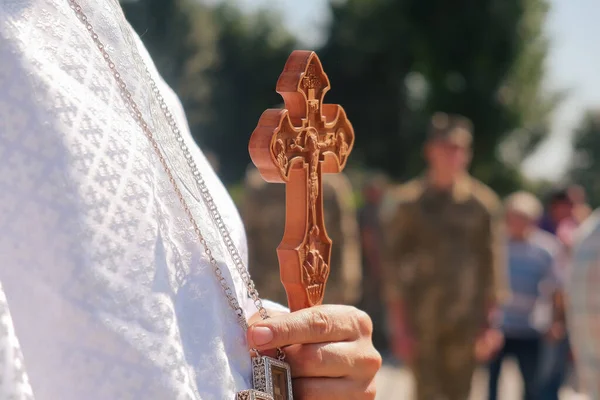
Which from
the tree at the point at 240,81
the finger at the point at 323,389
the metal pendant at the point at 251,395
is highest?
the metal pendant at the point at 251,395

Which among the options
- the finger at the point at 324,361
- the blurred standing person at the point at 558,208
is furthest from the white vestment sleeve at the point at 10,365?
the blurred standing person at the point at 558,208

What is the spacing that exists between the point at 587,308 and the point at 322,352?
2.36m

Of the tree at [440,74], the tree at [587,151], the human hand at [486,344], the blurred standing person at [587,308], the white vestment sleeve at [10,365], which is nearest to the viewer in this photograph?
the white vestment sleeve at [10,365]

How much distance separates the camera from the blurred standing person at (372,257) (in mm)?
13008

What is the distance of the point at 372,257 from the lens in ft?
42.9

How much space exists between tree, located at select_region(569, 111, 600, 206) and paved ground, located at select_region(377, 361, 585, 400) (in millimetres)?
37363

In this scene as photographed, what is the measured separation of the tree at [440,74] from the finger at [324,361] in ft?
91.9

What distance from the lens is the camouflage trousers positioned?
686cm

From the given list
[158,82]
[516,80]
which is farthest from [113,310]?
[516,80]

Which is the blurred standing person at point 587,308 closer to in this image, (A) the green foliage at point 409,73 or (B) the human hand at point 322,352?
(B) the human hand at point 322,352

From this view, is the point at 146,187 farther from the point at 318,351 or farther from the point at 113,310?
the point at 318,351

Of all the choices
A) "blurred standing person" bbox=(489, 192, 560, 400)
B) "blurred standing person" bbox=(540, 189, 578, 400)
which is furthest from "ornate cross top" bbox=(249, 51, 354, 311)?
"blurred standing person" bbox=(489, 192, 560, 400)

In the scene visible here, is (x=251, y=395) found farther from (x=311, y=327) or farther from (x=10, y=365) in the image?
(x=10, y=365)

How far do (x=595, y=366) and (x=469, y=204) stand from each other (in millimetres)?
3498
